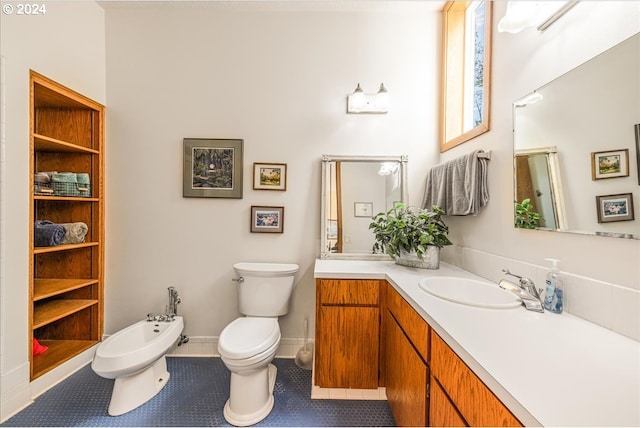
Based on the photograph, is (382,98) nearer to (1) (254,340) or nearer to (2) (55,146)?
(1) (254,340)

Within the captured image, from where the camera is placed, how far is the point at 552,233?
107 cm

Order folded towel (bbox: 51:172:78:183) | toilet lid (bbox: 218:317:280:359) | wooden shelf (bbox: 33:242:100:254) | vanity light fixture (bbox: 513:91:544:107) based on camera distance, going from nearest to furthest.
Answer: vanity light fixture (bbox: 513:91:544:107) → toilet lid (bbox: 218:317:280:359) → wooden shelf (bbox: 33:242:100:254) → folded towel (bbox: 51:172:78:183)

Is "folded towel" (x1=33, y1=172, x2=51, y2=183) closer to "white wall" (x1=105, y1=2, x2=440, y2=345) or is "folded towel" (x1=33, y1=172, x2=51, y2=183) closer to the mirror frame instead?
"white wall" (x1=105, y1=2, x2=440, y2=345)

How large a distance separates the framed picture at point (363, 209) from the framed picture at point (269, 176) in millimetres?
601

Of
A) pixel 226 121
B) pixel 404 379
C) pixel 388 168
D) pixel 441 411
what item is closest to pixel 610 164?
pixel 441 411

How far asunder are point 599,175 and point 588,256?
300 mm

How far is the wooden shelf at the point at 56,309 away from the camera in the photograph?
1.64m


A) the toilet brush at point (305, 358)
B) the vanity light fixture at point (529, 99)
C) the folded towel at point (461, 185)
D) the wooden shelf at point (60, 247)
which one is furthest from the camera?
the toilet brush at point (305, 358)

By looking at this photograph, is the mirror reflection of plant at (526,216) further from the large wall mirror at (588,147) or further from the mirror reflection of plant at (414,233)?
the mirror reflection of plant at (414,233)

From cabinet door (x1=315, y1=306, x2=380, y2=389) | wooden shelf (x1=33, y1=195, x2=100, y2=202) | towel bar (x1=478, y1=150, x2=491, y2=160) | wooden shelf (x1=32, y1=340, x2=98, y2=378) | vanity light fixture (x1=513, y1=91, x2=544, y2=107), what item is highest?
vanity light fixture (x1=513, y1=91, x2=544, y2=107)

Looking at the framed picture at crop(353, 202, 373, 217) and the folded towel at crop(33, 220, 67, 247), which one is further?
the framed picture at crop(353, 202, 373, 217)

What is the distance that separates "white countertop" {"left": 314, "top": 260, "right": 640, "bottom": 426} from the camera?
0.49 meters

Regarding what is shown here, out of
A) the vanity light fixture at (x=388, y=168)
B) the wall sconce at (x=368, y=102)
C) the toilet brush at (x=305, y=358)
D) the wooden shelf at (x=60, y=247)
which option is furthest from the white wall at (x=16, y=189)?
the vanity light fixture at (x=388, y=168)

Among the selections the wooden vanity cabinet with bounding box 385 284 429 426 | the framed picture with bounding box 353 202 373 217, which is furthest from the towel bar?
the wooden vanity cabinet with bounding box 385 284 429 426
